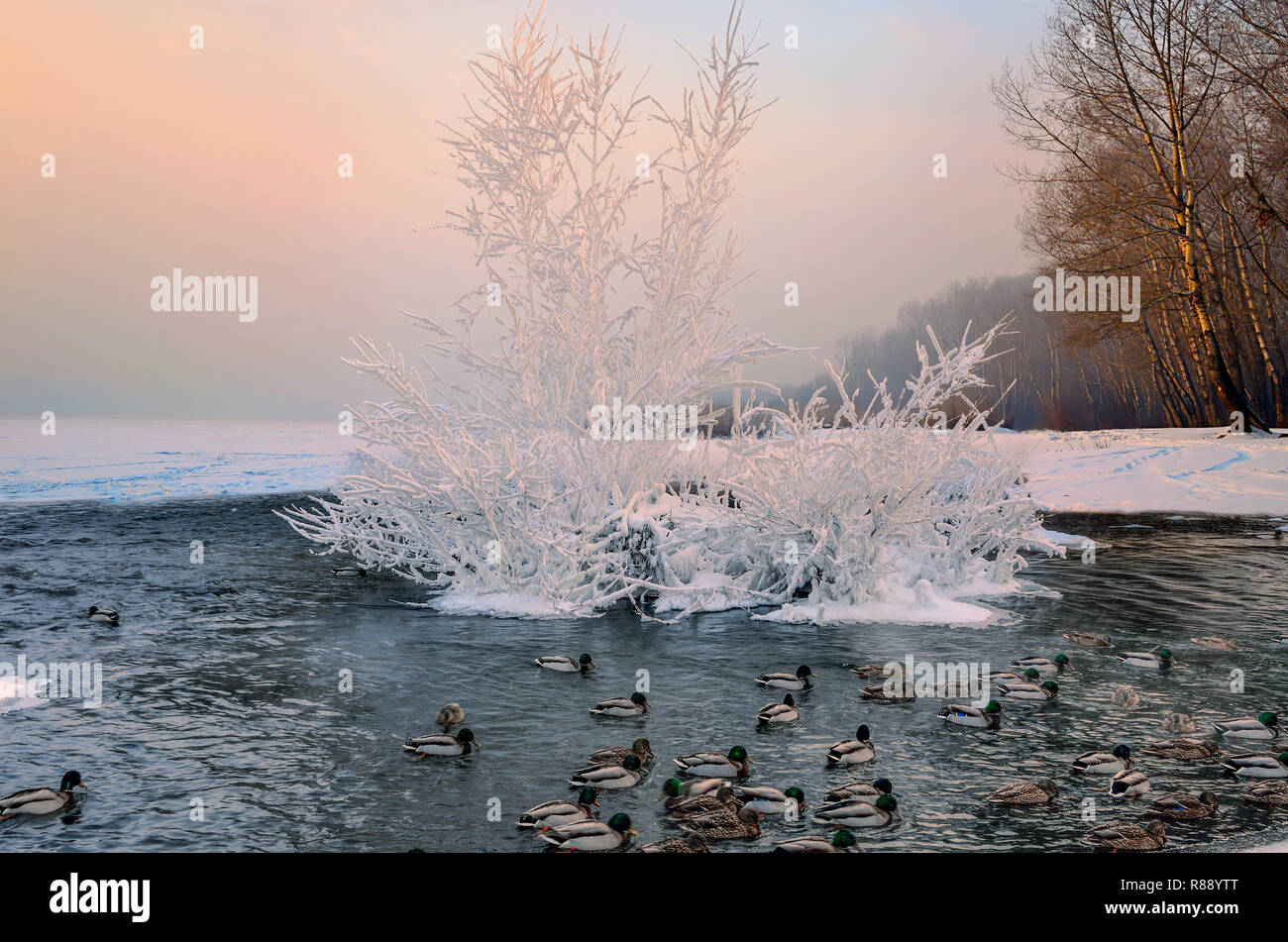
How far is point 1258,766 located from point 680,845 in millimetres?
4758

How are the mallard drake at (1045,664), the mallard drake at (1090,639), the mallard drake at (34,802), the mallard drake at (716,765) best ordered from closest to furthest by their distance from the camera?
the mallard drake at (34,802)
the mallard drake at (716,765)
the mallard drake at (1045,664)
the mallard drake at (1090,639)

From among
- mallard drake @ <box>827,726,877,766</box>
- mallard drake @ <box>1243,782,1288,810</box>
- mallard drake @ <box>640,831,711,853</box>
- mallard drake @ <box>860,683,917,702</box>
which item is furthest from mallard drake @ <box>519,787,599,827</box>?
mallard drake @ <box>1243,782,1288,810</box>

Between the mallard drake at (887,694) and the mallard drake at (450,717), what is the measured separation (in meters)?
4.04

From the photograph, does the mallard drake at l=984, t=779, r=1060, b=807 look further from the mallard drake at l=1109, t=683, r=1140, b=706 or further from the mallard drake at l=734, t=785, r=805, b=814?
the mallard drake at l=1109, t=683, r=1140, b=706

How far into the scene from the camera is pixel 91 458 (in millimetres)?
45438

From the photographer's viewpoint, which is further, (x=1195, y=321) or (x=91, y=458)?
(x=91, y=458)

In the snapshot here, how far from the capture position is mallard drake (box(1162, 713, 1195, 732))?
8.76m

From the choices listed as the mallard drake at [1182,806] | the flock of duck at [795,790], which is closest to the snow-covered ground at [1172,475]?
the flock of duck at [795,790]

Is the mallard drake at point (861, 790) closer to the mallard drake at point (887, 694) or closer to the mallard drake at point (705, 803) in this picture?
the mallard drake at point (705, 803)

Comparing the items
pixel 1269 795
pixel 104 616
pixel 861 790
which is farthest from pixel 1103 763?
pixel 104 616

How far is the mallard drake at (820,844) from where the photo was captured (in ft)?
19.7
